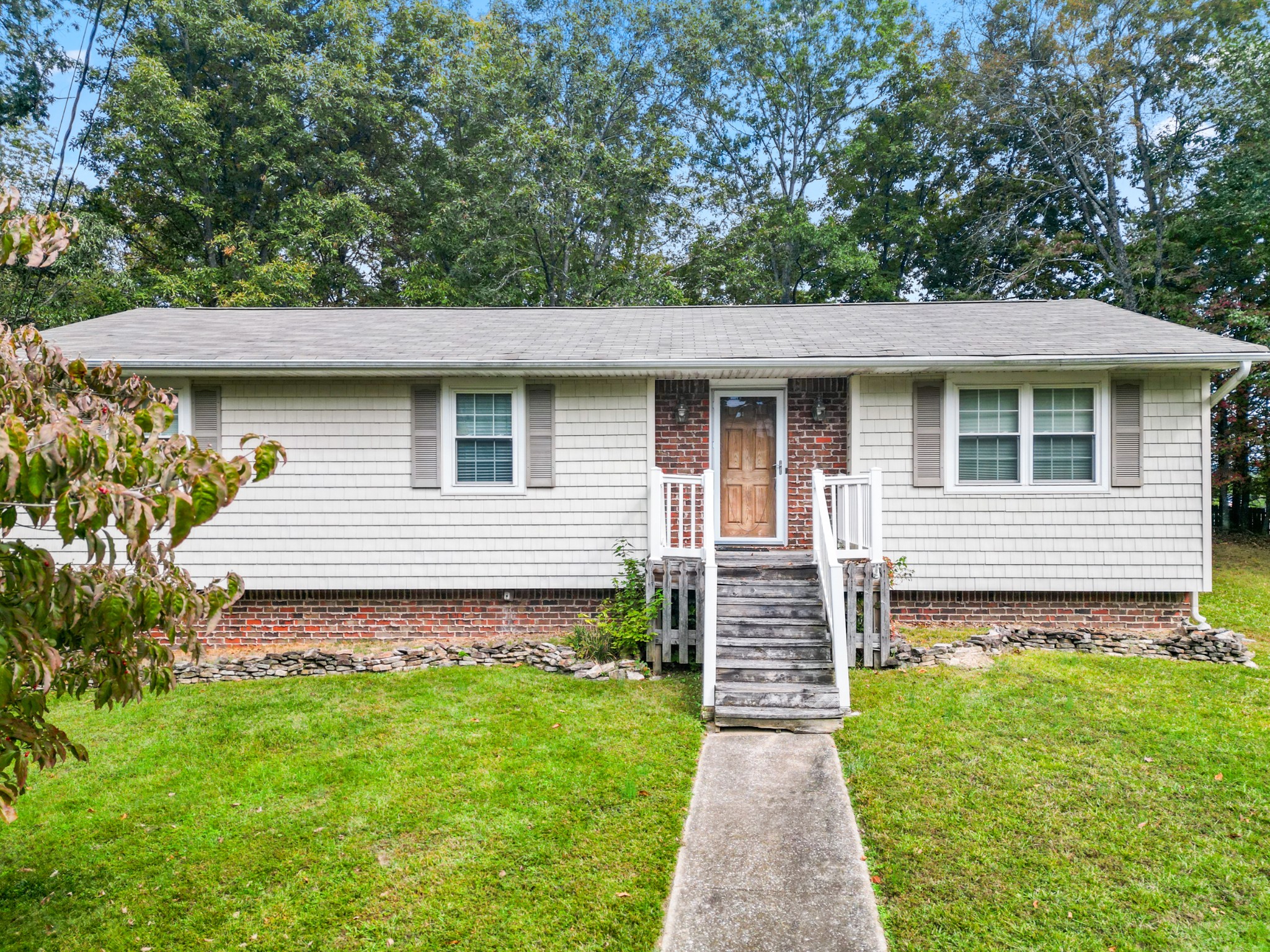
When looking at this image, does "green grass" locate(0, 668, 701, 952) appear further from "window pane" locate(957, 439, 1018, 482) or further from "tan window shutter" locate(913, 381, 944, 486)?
"window pane" locate(957, 439, 1018, 482)

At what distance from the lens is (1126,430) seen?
7.09 metres

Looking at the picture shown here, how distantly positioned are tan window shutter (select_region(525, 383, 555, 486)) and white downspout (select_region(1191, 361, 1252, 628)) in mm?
6901

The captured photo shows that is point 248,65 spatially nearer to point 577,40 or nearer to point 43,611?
point 577,40

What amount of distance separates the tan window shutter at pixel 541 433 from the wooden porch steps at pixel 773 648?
85.2 inches

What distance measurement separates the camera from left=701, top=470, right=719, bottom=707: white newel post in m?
5.29

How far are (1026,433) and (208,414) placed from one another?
907 cm

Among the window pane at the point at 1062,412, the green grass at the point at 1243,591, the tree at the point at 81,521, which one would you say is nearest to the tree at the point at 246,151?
the tree at the point at 81,521

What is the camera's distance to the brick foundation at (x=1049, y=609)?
7.29 metres

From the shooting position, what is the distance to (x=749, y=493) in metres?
8.03

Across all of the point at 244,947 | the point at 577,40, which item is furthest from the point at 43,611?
the point at 577,40

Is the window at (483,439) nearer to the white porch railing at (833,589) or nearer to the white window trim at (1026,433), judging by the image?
the white porch railing at (833,589)

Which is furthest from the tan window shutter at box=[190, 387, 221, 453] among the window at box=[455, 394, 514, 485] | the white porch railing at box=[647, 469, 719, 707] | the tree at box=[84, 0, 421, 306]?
the tree at box=[84, 0, 421, 306]

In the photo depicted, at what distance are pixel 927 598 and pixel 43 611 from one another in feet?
24.9

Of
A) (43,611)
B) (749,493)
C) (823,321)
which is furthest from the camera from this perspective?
(823,321)
